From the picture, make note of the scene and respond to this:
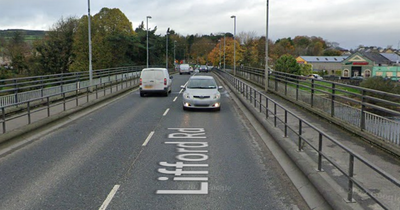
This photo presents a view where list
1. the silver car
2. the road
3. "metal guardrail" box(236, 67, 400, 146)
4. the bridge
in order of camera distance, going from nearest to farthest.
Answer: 1. the bridge
2. the road
3. "metal guardrail" box(236, 67, 400, 146)
4. the silver car

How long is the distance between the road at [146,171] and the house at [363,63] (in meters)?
91.8

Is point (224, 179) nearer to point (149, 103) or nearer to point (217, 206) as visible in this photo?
point (217, 206)

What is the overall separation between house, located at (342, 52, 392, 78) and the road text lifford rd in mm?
93105

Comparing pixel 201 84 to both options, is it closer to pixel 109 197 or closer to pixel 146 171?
pixel 146 171

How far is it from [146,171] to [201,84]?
36.4ft

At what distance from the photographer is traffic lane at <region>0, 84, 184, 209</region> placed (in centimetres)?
586

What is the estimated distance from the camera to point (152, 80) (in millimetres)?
23109

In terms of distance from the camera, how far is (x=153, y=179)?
6879 millimetres

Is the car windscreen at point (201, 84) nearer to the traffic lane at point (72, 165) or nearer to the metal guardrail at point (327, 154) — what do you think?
the metal guardrail at point (327, 154)

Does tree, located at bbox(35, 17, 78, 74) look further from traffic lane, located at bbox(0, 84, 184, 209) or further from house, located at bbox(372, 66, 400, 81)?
house, located at bbox(372, 66, 400, 81)

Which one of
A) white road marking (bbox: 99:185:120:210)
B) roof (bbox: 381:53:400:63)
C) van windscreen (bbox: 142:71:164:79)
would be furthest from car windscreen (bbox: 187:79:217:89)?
roof (bbox: 381:53:400:63)

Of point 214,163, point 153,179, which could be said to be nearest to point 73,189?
point 153,179

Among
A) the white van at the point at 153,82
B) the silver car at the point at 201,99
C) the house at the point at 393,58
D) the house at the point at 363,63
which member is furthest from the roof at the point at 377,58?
the silver car at the point at 201,99

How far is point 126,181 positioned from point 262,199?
97.1 inches
